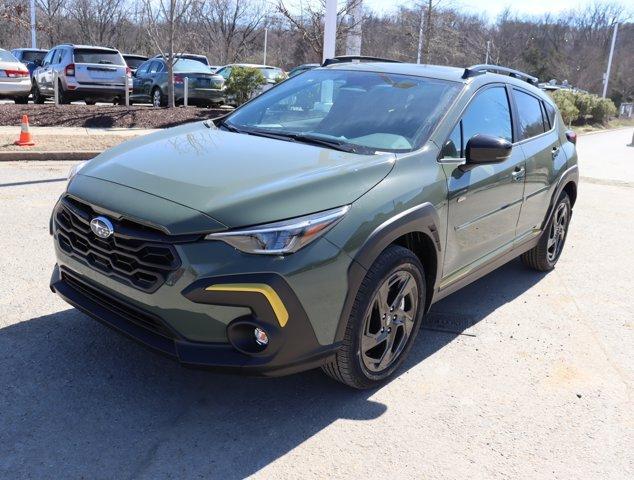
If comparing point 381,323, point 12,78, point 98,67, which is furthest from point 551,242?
point 12,78

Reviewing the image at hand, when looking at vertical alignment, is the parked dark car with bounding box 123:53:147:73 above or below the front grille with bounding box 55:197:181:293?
above

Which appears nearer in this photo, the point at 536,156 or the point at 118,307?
the point at 118,307

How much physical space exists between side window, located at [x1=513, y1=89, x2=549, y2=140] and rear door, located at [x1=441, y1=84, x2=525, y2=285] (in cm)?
21

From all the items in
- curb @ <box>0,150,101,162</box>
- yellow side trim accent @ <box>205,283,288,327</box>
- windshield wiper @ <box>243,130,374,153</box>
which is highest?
windshield wiper @ <box>243,130,374,153</box>

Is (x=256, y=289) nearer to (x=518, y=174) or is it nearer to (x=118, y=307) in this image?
(x=118, y=307)

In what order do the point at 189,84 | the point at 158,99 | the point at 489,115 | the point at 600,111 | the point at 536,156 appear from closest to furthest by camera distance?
the point at 489,115 < the point at 536,156 < the point at 189,84 < the point at 158,99 < the point at 600,111

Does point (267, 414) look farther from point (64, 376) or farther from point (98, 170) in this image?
point (98, 170)

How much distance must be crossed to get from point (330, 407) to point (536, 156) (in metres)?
A: 2.75

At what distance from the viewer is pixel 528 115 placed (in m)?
4.99

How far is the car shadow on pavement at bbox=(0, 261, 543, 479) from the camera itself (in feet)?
8.95

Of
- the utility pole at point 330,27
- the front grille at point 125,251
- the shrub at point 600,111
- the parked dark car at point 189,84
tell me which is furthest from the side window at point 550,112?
the shrub at point 600,111

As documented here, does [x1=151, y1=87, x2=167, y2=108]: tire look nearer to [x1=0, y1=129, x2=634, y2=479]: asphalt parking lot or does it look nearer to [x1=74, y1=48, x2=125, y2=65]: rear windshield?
[x1=74, y1=48, x2=125, y2=65]: rear windshield

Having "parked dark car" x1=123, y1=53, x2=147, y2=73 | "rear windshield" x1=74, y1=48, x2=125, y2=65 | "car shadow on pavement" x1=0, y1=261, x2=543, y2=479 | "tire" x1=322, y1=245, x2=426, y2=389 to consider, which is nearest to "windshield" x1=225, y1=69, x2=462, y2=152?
"tire" x1=322, y1=245, x2=426, y2=389

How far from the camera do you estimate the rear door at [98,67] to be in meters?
16.2
